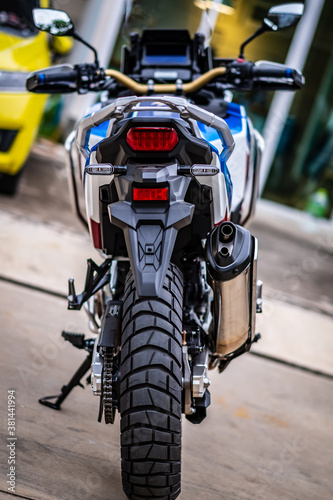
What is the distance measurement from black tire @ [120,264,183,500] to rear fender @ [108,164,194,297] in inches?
3.4

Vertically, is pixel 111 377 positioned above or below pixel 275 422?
above

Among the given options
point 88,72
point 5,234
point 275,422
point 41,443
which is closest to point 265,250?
point 5,234

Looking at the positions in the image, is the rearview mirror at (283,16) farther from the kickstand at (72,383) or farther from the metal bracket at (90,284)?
the kickstand at (72,383)

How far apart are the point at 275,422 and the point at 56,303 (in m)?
1.69

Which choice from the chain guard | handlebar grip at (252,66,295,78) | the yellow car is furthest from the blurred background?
the chain guard

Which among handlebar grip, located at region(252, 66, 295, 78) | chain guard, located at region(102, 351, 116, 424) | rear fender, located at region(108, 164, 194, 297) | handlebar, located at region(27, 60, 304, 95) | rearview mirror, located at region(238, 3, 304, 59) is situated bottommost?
chain guard, located at region(102, 351, 116, 424)

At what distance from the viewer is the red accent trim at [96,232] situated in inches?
86.6

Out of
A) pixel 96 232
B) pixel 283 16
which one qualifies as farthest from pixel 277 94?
pixel 96 232

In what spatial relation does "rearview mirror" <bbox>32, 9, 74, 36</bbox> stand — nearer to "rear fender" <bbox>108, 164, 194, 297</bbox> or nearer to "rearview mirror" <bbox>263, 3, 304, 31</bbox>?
"rearview mirror" <bbox>263, 3, 304, 31</bbox>

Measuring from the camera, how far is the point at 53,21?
271cm

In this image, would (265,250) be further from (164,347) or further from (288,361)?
(164,347)

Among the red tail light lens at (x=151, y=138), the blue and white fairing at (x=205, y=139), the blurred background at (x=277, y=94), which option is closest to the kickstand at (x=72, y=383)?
the blue and white fairing at (x=205, y=139)

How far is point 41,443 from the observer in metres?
2.39

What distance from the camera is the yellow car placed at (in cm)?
483
